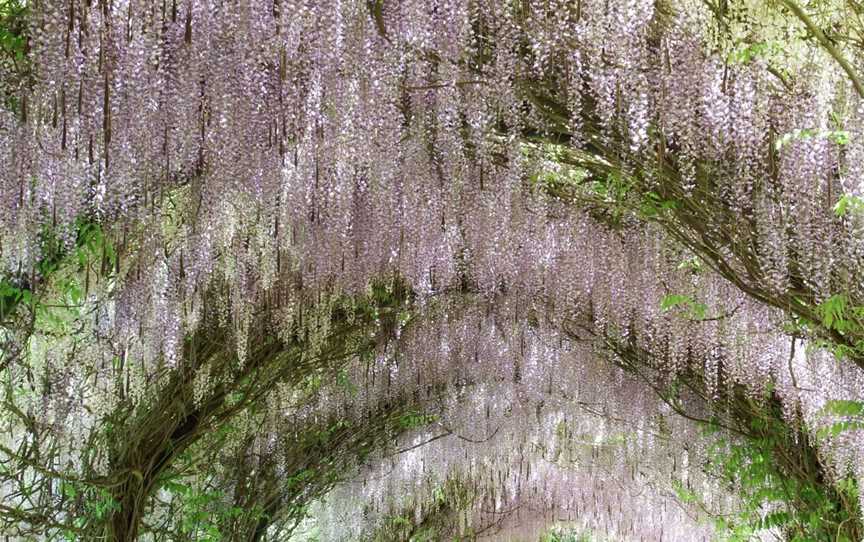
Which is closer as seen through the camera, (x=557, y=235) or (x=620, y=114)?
(x=620, y=114)

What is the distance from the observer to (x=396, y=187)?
400cm

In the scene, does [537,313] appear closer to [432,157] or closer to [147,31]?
[432,157]

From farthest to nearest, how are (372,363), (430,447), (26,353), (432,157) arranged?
(430,447)
(372,363)
(26,353)
(432,157)

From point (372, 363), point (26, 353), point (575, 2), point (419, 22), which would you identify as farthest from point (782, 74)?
point (372, 363)

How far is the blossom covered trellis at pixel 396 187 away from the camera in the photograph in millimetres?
2840

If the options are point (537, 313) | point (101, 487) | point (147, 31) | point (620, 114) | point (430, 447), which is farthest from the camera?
point (430, 447)

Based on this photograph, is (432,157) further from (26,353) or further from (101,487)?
(101,487)

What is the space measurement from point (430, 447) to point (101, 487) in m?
3.91

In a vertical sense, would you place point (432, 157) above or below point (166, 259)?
above

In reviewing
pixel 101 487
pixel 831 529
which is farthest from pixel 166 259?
pixel 831 529

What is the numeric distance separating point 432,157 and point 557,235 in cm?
111

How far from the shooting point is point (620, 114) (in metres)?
3.02

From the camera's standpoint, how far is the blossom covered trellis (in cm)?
284

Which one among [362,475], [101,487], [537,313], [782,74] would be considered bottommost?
[362,475]
